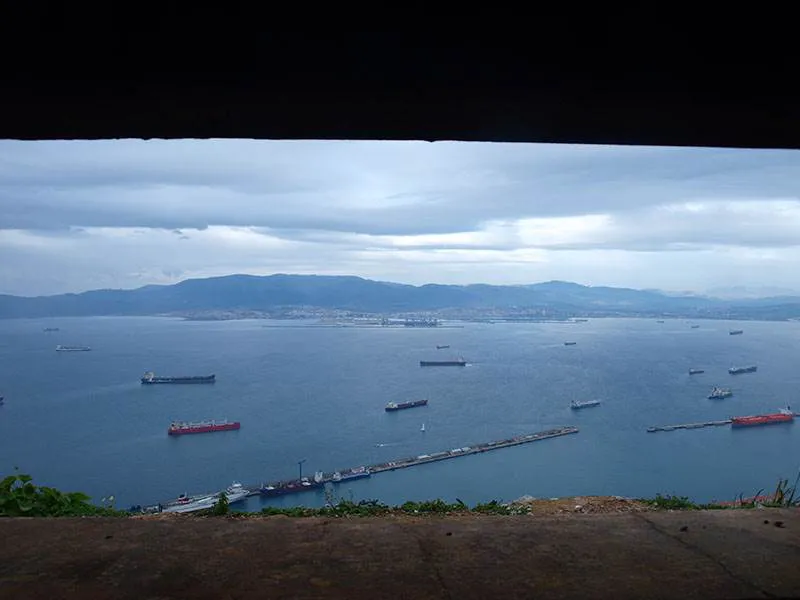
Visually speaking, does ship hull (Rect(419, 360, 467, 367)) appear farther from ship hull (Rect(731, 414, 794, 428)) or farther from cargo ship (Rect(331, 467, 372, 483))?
cargo ship (Rect(331, 467, 372, 483))

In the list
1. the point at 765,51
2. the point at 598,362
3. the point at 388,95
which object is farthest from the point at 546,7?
the point at 598,362

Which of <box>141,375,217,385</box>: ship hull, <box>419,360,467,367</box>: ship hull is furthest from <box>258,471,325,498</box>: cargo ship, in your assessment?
<box>419,360,467,367</box>: ship hull

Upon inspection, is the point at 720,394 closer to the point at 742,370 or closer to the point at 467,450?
the point at 742,370

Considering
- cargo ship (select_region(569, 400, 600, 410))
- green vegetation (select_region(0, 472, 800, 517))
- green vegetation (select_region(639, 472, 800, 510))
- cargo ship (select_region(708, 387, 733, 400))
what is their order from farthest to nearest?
cargo ship (select_region(708, 387, 733, 400)), cargo ship (select_region(569, 400, 600, 410)), green vegetation (select_region(639, 472, 800, 510)), green vegetation (select_region(0, 472, 800, 517))

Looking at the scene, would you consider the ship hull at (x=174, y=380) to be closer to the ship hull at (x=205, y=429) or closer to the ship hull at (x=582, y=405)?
the ship hull at (x=205, y=429)

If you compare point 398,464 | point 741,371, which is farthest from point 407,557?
point 741,371

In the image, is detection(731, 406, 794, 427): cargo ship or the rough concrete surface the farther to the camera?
detection(731, 406, 794, 427): cargo ship
